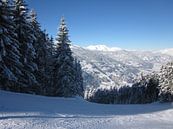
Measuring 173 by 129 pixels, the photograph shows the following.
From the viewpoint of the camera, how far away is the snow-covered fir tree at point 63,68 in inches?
1790

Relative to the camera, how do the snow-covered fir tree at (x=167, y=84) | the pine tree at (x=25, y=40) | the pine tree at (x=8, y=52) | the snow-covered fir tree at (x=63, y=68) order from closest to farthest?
the pine tree at (x=8, y=52) → the pine tree at (x=25, y=40) → the snow-covered fir tree at (x=63, y=68) → the snow-covered fir tree at (x=167, y=84)

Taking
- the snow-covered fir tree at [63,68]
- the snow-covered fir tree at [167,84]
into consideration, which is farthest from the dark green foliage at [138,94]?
the snow-covered fir tree at [63,68]

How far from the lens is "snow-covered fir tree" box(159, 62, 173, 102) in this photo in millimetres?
53406

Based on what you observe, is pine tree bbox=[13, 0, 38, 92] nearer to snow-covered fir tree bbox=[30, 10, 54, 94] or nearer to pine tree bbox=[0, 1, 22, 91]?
pine tree bbox=[0, 1, 22, 91]

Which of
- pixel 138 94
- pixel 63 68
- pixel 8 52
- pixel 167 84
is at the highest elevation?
pixel 8 52

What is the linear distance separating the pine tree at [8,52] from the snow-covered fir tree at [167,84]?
104 ft

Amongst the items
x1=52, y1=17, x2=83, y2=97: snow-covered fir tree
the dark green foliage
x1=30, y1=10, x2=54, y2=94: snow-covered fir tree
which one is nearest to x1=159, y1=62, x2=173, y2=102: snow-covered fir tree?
the dark green foliage

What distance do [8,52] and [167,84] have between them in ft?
113

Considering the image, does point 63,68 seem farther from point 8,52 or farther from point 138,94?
point 138,94

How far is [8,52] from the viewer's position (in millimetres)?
31594

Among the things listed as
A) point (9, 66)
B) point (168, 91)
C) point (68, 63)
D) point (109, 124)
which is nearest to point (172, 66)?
point (168, 91)

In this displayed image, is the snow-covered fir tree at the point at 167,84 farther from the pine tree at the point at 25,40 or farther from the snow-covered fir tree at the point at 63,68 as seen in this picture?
the pine tree at the point at 25,40

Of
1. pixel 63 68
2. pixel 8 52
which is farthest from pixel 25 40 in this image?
pixel 63 68

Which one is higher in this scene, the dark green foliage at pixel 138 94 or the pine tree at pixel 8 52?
the pine tree at pixel 8 52
